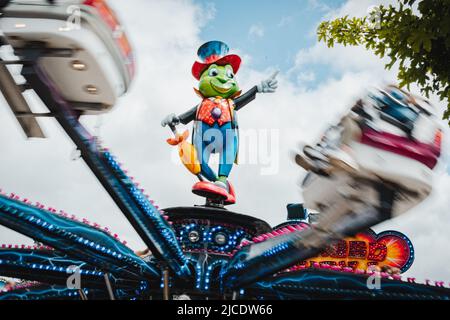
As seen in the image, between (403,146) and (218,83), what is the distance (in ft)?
29.9

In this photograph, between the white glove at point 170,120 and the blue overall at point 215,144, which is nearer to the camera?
the blue overall at point 215,144

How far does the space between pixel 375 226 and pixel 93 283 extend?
6.56m

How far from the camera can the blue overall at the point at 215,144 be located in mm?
11922

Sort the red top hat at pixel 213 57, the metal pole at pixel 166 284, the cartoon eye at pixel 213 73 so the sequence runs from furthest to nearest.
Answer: the red top hat at pixel 213 57, the cartoon eye at pixel 213 73, the metal pole at pixel 166 284

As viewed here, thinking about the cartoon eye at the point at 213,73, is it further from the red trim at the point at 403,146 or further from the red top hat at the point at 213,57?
the red trim at the point at 403,146

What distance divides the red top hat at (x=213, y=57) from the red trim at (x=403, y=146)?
9.36 metres

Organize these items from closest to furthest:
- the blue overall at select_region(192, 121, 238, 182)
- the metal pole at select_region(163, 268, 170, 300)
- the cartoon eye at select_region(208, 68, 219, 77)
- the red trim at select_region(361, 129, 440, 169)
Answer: the red trim at select_region(361, 129, 440, 169) → the metal pole at select_region(163, 268, 170, 300) → the blue overall at select_region(192, 121, 238, 182) → the cartoon eye at select_region(208, 68, 219, 77)

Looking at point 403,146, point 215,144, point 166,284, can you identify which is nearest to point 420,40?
point 403,146

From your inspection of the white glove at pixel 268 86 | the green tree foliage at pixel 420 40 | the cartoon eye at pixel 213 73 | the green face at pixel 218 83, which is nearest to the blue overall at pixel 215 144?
the green face at pixel 218 83

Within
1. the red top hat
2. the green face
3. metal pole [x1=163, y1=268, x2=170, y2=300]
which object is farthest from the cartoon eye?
metal pole [x1=163, y1=268, x2=170, y2=300]

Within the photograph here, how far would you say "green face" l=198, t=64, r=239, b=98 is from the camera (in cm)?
1251

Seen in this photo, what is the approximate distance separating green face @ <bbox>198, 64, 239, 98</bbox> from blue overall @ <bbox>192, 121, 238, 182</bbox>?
0.98 meters

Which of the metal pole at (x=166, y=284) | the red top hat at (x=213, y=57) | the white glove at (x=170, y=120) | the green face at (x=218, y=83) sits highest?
the red top hat at (x=213, y=57)

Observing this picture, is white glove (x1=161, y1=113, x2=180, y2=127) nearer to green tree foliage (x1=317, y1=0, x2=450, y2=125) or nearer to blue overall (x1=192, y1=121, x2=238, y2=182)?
blue overall (x1=192, y1=121, x2=238, y2=182)
